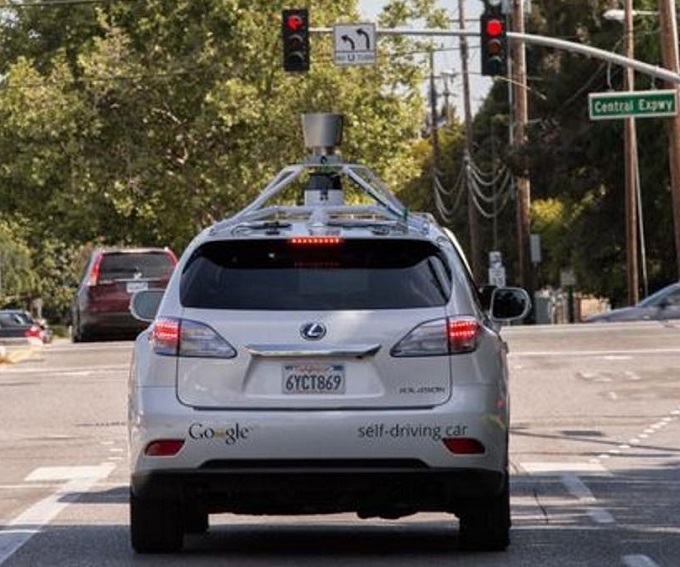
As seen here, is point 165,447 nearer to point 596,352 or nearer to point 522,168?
point 596,352

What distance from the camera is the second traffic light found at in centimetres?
3647

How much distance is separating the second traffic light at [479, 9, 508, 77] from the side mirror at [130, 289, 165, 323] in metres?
23.4

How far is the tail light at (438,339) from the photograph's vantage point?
12.1 meters

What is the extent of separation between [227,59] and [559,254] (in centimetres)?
2410

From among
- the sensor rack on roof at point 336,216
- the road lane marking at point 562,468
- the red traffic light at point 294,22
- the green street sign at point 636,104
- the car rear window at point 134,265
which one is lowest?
the road lane marking at point 562,468

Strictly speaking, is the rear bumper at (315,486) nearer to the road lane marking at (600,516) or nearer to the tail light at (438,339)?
the tail light at (438,339)

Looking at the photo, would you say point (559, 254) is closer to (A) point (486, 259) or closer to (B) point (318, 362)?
(A) point (486, 259)

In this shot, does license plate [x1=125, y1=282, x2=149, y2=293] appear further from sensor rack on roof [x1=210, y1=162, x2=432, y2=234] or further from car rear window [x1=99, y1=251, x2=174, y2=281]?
sensor rack on roof [x1=210, y1=162, x2=432, y2=234]

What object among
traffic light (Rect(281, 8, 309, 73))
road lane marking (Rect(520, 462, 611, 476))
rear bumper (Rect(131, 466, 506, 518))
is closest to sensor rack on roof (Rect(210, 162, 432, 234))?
rear bumper (Rect(131, 466, 506, 518))

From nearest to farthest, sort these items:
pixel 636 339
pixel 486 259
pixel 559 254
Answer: pixel 636 339 → pixel 559 254 → pixel 486 259

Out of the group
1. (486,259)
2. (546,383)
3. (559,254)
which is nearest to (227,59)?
(559,254)

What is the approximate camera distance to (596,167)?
70125mm

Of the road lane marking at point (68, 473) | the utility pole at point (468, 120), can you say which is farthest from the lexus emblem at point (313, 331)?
the utility pole at point (468, 120)

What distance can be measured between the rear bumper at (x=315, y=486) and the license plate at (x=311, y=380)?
37cm
